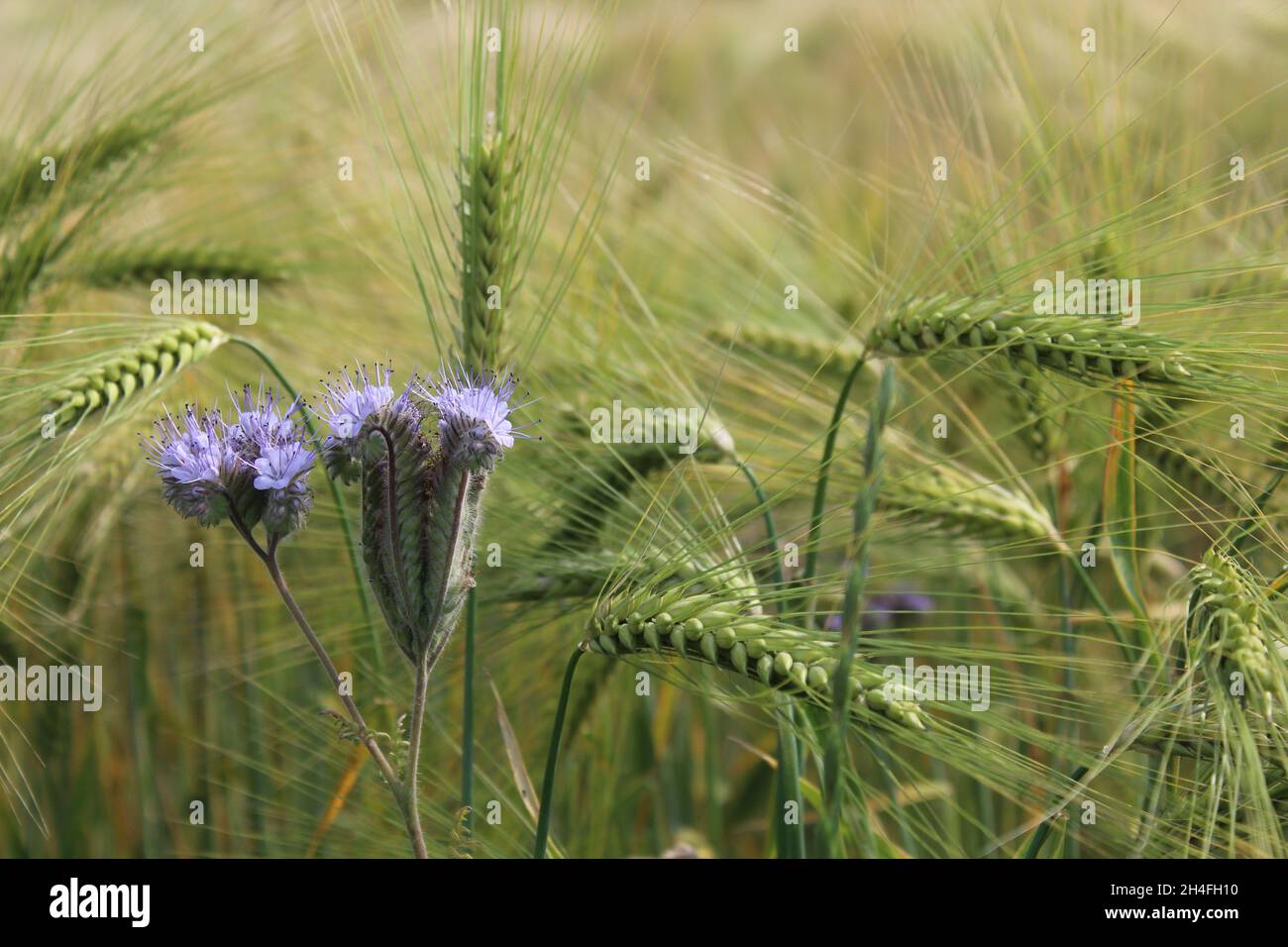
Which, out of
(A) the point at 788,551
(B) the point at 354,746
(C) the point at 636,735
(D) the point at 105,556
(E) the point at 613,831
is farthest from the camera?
(D) the point at 105,556

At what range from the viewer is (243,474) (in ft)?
3.85

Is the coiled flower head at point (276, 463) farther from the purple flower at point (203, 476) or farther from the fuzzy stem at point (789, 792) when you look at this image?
the fuzzy stem at point (789, 792)

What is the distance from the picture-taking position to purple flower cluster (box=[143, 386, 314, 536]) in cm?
117

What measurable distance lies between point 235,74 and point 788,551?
166cm

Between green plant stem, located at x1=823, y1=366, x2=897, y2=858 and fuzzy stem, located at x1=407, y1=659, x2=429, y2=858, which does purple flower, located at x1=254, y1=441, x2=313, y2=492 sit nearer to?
fuzzy stem, located at x1=407, y1=659, x2=429, y2=858

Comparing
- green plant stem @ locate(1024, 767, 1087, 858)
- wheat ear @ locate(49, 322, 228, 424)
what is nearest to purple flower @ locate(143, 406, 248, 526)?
wheat ear @ locate(49, 322, 228, 424)

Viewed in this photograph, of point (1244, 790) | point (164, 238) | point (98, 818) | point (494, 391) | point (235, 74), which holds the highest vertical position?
point (235, 74)

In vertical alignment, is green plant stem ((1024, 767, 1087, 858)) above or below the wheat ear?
below

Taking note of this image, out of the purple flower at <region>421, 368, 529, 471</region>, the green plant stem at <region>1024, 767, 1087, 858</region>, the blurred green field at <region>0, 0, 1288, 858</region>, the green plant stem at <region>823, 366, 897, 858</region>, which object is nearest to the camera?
the green plant stem at <region>823, 366, 897, 858</region>

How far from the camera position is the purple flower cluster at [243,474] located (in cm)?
117

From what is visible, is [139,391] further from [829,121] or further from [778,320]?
[829,121]

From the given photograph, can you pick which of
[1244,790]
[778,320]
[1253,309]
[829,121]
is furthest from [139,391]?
[829,121]

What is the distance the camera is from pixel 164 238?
7.38 feet

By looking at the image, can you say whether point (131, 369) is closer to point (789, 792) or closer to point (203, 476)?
point (203, 476)
